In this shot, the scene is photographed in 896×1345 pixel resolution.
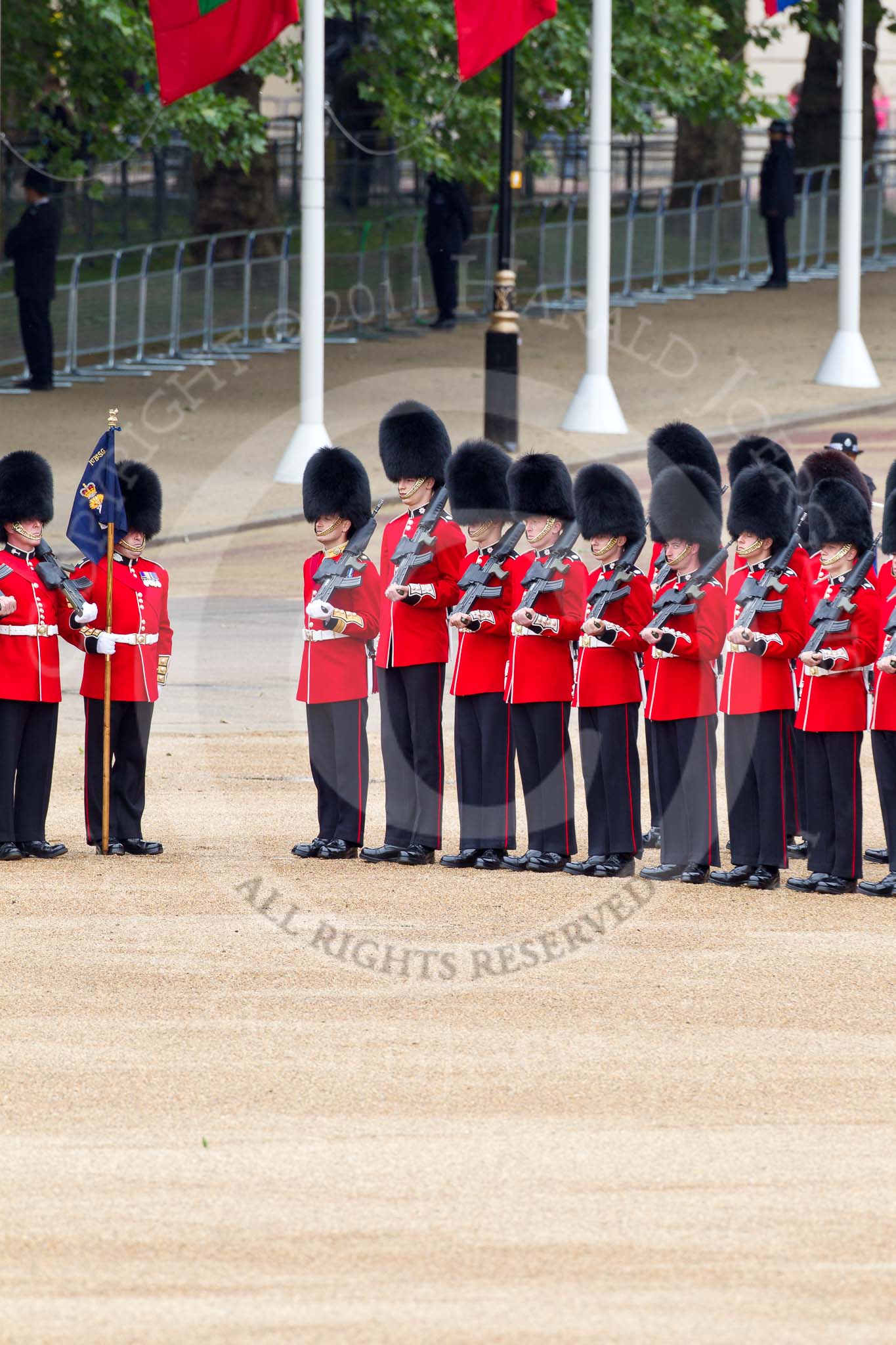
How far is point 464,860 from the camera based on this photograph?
7.82 meters

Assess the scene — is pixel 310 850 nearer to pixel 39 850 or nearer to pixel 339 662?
pixel 339 662

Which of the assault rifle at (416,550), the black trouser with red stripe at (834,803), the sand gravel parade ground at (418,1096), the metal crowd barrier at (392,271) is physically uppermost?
the metal crowd barrier at (392,271)

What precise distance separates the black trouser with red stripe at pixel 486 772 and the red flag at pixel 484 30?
8437 millimetres

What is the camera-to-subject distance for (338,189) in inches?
944

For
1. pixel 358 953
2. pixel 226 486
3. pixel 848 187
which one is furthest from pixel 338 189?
pixel 358 953

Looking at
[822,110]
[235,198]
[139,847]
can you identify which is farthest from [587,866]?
[822,110]

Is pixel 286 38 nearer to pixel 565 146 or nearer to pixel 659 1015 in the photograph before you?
pixel 565 146

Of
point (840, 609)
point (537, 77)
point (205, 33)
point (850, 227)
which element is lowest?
point (840, 609)

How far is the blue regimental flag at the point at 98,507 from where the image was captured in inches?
309

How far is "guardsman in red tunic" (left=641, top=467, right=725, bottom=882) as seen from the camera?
24.8ft

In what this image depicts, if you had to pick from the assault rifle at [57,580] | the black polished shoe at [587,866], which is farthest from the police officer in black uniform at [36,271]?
the black polished shoe at [587,866]

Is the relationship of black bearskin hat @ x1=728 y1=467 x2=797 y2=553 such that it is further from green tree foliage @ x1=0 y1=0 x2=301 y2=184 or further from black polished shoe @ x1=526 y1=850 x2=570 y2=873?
green tree foliage @ x1=0 y1=0 x2=301 y2=184

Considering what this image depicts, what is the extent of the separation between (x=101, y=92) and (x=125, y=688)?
1015 centimetres

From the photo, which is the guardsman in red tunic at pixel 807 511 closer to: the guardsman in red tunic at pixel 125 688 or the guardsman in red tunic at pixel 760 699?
the guardsman in red tunic at pixel 760 699
